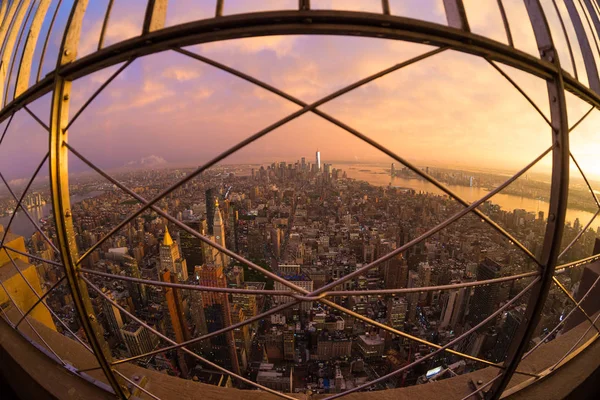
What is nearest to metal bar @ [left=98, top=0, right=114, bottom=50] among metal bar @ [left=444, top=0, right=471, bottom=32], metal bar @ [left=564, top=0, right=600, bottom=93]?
metal bar @ [left=444, top=0, right=471, bottom=32]

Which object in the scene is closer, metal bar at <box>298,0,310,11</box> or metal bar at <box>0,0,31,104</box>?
metal bar at <box>298,0,310,11</box>

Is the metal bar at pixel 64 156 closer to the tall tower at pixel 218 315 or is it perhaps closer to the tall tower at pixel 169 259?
the tall tower at pixel 218 315

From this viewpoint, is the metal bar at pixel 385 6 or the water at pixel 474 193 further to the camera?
the water at pixel 474 193

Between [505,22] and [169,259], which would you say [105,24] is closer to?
[505,22]

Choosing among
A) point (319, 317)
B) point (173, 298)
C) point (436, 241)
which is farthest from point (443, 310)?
point (173, 298)

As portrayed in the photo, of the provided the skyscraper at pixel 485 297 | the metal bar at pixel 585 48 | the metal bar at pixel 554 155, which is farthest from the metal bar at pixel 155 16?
the skyscraper at pixel 485 297

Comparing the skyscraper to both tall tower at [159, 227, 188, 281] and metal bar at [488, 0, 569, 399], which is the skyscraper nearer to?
metal bar at [488, 0, 569, 399]

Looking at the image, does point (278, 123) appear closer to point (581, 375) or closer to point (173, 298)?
point (581, 375)
